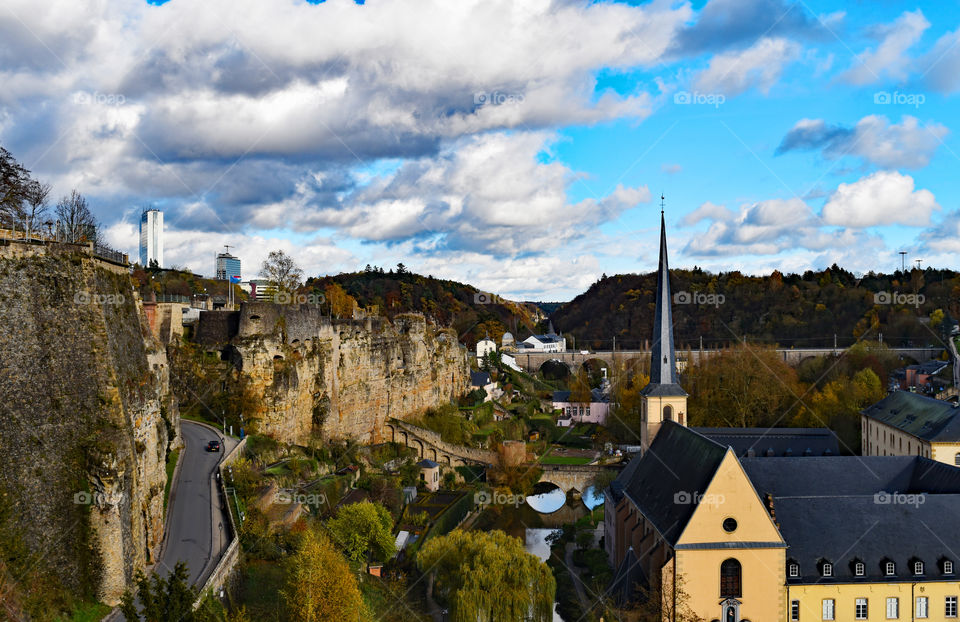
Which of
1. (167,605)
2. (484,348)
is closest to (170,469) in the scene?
(167,605)

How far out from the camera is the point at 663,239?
38.7 meters

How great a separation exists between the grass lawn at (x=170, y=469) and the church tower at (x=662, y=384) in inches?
924

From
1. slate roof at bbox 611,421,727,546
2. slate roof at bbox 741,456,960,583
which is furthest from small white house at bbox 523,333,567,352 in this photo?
slate roof at bbox 741,456,960,583

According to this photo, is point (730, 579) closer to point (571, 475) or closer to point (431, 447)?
point (571, 475)

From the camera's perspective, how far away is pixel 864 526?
25938 mm

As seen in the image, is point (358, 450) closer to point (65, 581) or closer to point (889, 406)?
point (65, 581)

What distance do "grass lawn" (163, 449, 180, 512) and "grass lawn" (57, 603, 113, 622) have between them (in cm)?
715

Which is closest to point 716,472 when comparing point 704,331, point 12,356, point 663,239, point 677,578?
point 677,578

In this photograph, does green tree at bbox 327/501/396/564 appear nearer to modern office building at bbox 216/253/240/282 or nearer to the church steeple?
the church steeple

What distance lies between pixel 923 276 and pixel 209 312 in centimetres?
10690

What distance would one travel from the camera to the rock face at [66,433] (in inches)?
720

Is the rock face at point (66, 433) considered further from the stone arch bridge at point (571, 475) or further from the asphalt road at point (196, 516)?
the stone arch bridge at point (571, 475)

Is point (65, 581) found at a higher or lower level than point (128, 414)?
lower

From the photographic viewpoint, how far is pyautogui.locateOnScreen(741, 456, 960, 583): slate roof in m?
25.2
